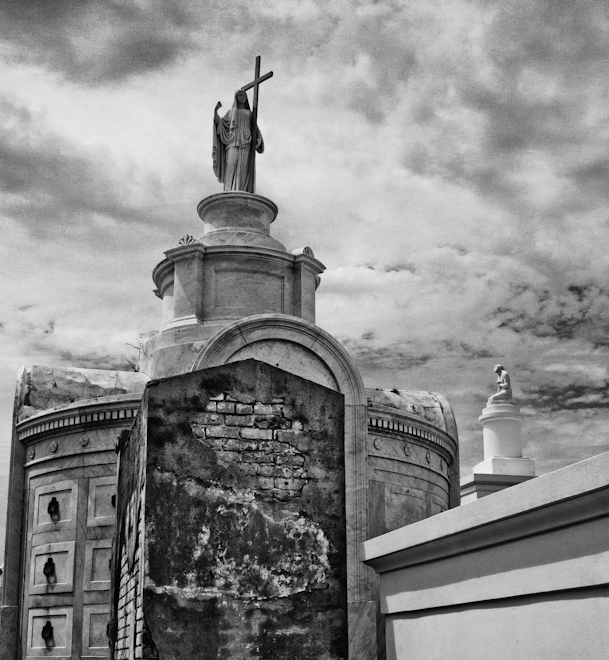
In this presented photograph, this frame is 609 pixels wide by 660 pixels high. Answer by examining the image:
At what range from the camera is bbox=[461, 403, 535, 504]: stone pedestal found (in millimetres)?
20734

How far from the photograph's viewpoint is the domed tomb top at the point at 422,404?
1570cm

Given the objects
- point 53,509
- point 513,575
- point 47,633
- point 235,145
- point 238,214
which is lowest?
point 47,633

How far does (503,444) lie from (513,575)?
15352 mm

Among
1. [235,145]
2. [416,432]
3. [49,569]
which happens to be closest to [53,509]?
[49,569]

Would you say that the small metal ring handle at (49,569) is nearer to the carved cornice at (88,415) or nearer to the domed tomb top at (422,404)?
the carved cornice at (88,415)

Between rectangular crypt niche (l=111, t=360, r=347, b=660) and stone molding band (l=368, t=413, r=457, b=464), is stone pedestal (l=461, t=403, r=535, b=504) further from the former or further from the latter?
rectangular crypt niche (l=111, t=360, r=347, b=660)

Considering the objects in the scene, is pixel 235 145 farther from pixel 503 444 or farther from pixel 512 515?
pixel 512 515

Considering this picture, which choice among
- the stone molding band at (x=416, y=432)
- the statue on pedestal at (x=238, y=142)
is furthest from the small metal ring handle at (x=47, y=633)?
the statue on pedestal at (x=238, y=142)

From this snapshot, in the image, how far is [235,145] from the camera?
61.7 feet

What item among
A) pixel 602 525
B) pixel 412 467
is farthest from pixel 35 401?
pixel 602 525

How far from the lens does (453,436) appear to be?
52.5 ft

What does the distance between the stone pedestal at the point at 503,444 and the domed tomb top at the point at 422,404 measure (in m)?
4.19

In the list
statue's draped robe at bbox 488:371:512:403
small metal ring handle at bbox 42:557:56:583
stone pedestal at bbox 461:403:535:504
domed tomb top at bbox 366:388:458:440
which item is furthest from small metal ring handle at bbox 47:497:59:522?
statue's draped robe at bbox 488:371:512:403

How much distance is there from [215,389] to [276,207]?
1080cm
